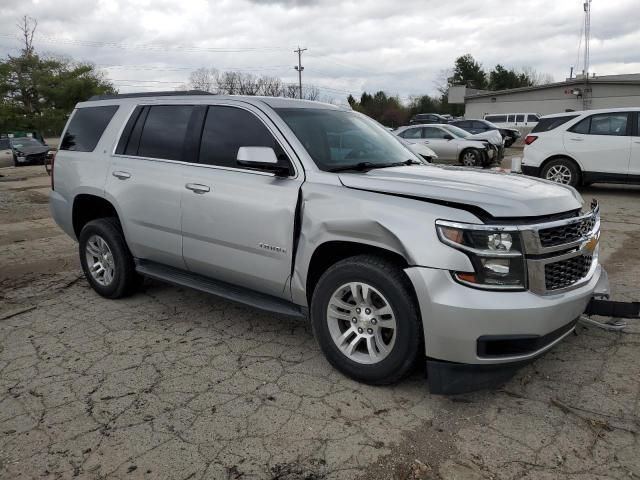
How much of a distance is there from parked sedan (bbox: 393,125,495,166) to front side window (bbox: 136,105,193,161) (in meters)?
12.4

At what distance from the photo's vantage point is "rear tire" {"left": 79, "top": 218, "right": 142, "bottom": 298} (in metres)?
4.82

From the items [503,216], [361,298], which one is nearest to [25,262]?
[361,298]

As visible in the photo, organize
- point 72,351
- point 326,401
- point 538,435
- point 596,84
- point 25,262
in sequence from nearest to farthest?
point 538,435 < point 326,401 < point 72,351 < point 25,262 < point 596,84

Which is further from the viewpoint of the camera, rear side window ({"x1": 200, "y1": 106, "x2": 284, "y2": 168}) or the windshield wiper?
rear side window ({"x1": 200, "y1": 106, "x2": 284, "y2": 168})

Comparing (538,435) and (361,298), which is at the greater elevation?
(361,298)

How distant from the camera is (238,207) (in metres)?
3.78

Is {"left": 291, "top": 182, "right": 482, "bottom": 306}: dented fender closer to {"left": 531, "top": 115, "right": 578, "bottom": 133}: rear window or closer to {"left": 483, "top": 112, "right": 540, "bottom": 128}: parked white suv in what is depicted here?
{"left": 531, "top": 115, "right": 578, "bottom": 133}: rear window

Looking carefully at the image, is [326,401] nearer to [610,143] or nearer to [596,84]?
[610,143]

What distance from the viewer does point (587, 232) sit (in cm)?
334

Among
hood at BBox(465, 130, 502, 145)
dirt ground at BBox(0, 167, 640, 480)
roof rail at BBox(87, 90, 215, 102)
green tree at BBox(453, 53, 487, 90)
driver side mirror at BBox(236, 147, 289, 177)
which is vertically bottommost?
dirt ground at BBox(0, 167, 640, 480)

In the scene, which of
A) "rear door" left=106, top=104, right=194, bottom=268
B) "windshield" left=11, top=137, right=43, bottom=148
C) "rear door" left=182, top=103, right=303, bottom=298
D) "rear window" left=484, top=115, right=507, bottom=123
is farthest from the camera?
"rear window" left=484, top=115, right=507, bottom=123

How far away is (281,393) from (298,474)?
777 mm

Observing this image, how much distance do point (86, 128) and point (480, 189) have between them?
12.7ft

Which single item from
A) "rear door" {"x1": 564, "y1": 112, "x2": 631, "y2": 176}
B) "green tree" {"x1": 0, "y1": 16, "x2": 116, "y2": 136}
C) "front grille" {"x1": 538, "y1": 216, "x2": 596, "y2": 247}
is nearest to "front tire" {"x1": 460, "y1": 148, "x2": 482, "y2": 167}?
"rear door" {"x1": 564, "y1": 112, "x2": 631, "y2": 176}
